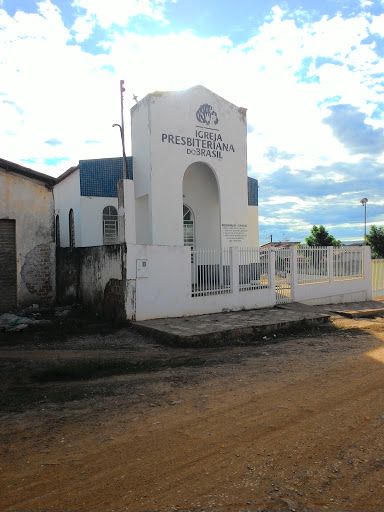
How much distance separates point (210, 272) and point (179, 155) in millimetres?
4688

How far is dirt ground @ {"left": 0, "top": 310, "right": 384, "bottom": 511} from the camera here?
9.34 ft

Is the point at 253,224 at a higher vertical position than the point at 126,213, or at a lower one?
higher

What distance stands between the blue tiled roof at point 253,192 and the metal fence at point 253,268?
5.73 metres

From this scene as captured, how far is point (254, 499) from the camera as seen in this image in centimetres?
278

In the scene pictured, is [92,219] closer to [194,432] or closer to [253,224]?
[253,224]

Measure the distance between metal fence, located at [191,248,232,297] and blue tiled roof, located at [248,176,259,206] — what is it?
22.8 feet

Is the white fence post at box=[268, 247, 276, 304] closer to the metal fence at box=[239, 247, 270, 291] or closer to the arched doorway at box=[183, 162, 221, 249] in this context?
the metal fence at box=[239, 247, 270, 291]

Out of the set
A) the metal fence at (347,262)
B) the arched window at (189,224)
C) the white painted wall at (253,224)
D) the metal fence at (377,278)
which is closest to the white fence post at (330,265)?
the metal fence at (347,262)

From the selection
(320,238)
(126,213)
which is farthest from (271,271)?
(320,238)

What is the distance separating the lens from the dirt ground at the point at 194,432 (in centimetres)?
285

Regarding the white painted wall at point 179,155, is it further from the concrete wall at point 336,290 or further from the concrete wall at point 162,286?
the concrete wall at point 336,290

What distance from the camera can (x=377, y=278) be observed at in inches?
656

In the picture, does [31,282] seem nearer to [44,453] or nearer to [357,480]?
[44,453]

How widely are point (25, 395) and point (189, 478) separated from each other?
9.47 ft
